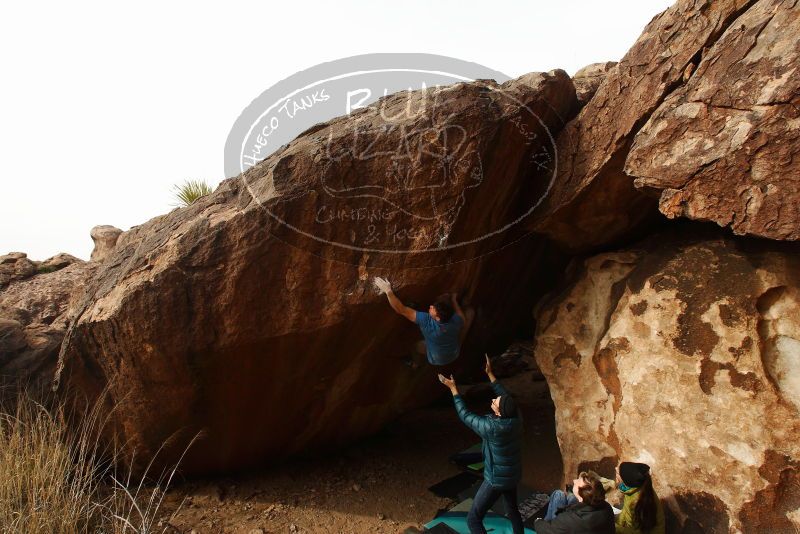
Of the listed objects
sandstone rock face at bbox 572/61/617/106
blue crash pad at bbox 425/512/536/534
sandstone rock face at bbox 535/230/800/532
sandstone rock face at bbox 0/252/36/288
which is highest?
sandstone rock face at bbox 572/61/617/106

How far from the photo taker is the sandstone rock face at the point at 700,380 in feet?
11.3

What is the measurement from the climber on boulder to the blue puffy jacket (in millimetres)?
671

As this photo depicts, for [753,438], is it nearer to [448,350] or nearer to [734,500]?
[734,500]

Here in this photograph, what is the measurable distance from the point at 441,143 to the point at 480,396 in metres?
4.63

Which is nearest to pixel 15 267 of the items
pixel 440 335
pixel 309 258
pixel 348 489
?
pixel 309 258

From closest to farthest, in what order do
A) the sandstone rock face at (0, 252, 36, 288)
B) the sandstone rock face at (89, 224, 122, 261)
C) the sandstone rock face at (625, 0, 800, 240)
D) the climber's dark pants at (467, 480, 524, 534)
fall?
the sandstone rock face at (625, 0, 800, 240) → the climber's dark pants at (467, 480, 524, 534) → the sandstone rock face at (0, 252, 36, 288) → the sandstone rock face at (89, 224, 122, 261)

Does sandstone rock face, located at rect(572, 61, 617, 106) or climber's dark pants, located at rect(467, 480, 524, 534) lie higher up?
sandstone rock face, located at rect(572, 61, 617, 106)

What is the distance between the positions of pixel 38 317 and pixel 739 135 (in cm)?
681

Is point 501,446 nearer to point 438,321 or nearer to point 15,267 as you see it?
point 438,321

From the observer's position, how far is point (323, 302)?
4.41m

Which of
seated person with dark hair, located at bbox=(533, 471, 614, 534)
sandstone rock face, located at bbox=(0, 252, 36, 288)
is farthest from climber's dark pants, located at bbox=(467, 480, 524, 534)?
sandstone rock face, located at bbox=(0, 252, 36, 288)

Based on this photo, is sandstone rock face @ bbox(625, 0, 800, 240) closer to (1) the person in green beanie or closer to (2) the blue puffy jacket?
(1) the person in green beanie

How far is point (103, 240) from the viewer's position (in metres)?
8.28

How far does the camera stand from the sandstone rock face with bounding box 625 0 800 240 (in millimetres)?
3197
